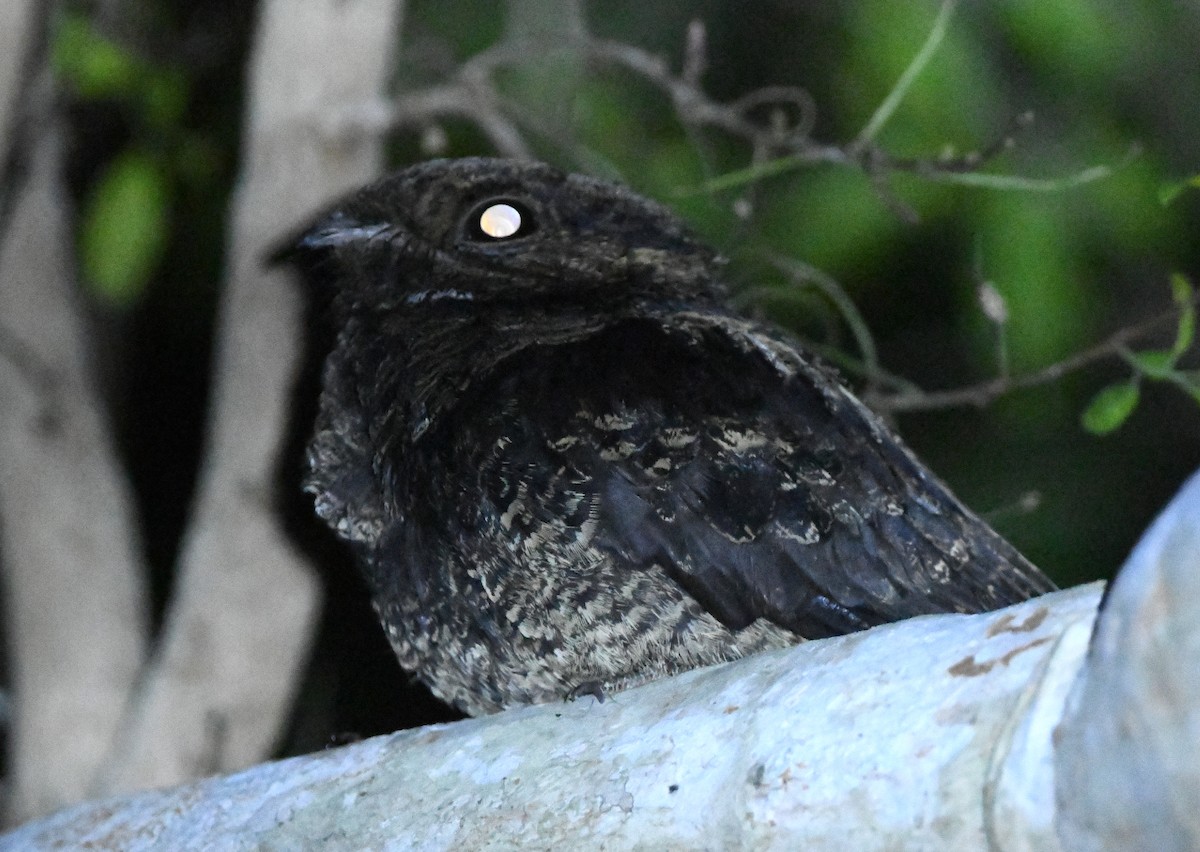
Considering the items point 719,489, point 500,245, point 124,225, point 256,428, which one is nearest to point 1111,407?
point 719,489

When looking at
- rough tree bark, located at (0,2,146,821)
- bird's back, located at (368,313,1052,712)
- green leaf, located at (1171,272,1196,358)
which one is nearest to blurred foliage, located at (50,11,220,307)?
rough tree bark, located at (0,2,146,821)

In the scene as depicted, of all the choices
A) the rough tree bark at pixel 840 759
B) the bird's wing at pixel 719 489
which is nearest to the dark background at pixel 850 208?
the bird's wing at pixel 719 489

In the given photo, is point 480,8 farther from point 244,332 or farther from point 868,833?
point 868,833

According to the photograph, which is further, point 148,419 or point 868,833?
point 148,419

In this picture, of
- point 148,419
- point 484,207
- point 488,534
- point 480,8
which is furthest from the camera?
point 148,419

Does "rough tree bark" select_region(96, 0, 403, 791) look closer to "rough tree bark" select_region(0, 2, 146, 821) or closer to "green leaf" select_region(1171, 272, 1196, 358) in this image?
"rough tree bark" select_region(0, 2, 146, 821)

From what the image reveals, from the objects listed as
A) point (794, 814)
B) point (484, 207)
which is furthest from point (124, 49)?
point (794, 814)
